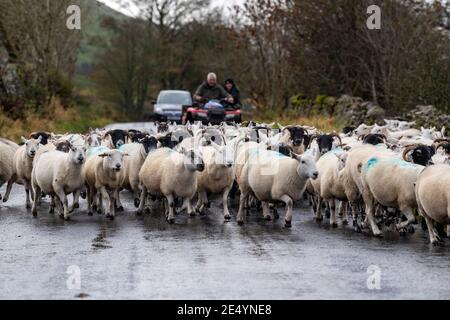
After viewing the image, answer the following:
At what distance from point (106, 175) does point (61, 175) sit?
790 millimetres

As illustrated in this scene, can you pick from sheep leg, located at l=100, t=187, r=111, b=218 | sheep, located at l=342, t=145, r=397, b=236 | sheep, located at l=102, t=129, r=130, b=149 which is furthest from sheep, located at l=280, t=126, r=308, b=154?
sheep leg, located at l=100, t=187, r=111, b=218

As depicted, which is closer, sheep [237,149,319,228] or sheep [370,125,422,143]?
sheep [237,149,319,228]

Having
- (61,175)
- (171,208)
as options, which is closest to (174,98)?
(61,175)

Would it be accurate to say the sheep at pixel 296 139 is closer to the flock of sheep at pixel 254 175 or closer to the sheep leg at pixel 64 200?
the flock of sheep at pixel 254 175

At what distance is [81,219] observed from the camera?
51.5 feet

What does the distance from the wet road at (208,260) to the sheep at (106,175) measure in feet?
1.80

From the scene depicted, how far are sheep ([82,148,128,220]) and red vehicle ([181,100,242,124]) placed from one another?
9.31 metres

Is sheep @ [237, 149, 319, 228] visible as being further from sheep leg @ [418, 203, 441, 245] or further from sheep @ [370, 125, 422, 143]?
sheep @ [370, 125, 422, 143]

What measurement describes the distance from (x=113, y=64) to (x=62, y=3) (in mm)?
25953

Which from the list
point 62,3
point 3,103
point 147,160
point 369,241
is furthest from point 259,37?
point 369,241

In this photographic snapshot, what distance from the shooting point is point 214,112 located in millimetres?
26047

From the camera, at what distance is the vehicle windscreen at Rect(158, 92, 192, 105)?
148 ft

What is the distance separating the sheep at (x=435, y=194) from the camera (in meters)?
12.2

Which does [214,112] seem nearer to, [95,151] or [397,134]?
[397,134]
